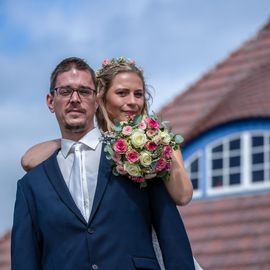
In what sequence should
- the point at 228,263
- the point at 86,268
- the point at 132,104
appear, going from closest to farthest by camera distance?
the point at 86,268
the point at 132,104
the point at 228,263

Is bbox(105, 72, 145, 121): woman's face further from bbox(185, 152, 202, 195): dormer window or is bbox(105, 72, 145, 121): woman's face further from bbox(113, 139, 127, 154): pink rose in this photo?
bbox(185, 152, 202, 195): dormer window

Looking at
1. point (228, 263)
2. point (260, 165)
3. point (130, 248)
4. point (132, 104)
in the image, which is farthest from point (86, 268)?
point (260, 165)

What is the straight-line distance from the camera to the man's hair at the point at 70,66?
304 inches

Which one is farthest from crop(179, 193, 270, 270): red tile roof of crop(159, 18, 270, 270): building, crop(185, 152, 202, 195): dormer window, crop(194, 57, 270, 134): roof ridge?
crop(194, 57, 270, 134): roof ridge

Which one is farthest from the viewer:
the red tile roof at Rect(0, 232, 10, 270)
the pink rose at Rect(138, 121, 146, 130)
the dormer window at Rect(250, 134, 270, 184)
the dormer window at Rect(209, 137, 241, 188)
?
the red tile roof at Rect(0, 232, 10, 270)

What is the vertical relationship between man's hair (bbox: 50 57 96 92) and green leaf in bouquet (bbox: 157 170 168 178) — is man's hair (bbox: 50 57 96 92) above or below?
above

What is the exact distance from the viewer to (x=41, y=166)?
25.7 ft

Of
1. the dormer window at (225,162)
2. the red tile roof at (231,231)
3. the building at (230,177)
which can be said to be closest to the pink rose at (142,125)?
the red tile roof at (231,231)

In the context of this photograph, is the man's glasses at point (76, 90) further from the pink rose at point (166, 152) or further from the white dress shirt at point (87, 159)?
the pink rose at point (166, 152)

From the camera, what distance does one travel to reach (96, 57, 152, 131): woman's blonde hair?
8.20 m

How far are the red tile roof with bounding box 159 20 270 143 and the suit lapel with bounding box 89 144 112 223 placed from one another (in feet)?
47.7

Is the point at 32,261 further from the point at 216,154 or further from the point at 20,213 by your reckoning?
the point at 216,154

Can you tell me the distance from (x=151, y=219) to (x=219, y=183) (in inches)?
584

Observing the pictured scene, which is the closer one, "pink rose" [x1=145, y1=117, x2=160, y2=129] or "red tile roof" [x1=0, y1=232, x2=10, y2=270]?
"pink rose" [x1=145, y1=117, x2=160, y2=129]
